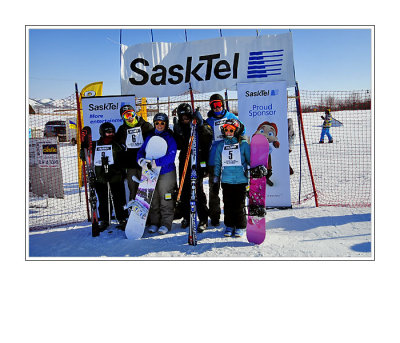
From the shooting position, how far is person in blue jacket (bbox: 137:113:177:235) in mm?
4414

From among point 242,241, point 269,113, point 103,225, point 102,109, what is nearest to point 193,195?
point 242,241

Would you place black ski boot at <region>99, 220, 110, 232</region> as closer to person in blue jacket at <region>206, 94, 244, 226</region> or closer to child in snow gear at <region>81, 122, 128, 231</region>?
child in snow gear at <region>81, 122, 128, 231</region>

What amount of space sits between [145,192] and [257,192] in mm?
1623

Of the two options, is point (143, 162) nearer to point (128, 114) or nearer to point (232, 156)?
point (128, 114)

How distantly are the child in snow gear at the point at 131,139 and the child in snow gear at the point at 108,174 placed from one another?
4.2 inches

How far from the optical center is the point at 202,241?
4.25m

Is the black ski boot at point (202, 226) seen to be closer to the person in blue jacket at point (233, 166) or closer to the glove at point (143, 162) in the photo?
the person in blue jacket at point (233, 166)

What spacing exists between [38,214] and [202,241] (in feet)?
11.9

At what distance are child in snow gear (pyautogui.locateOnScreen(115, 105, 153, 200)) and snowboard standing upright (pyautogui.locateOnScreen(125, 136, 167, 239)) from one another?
323 millimetres

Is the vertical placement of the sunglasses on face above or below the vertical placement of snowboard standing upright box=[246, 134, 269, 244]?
above

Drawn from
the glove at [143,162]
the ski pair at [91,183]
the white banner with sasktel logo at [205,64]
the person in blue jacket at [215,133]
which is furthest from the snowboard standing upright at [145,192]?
the white banner with sasktel logo at [205,64]

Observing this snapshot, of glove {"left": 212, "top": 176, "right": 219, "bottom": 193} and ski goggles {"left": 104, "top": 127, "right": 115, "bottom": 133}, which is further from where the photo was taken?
ski goggles {"left": 104, "top": 127, "right": 115, "bottom": 133}

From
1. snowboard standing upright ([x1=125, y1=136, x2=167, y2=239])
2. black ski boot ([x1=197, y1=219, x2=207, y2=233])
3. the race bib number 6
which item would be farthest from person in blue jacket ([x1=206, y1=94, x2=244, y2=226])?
the race bib number 6

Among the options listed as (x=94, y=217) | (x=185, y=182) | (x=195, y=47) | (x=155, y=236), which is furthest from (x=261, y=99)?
(x=94, y=217)
